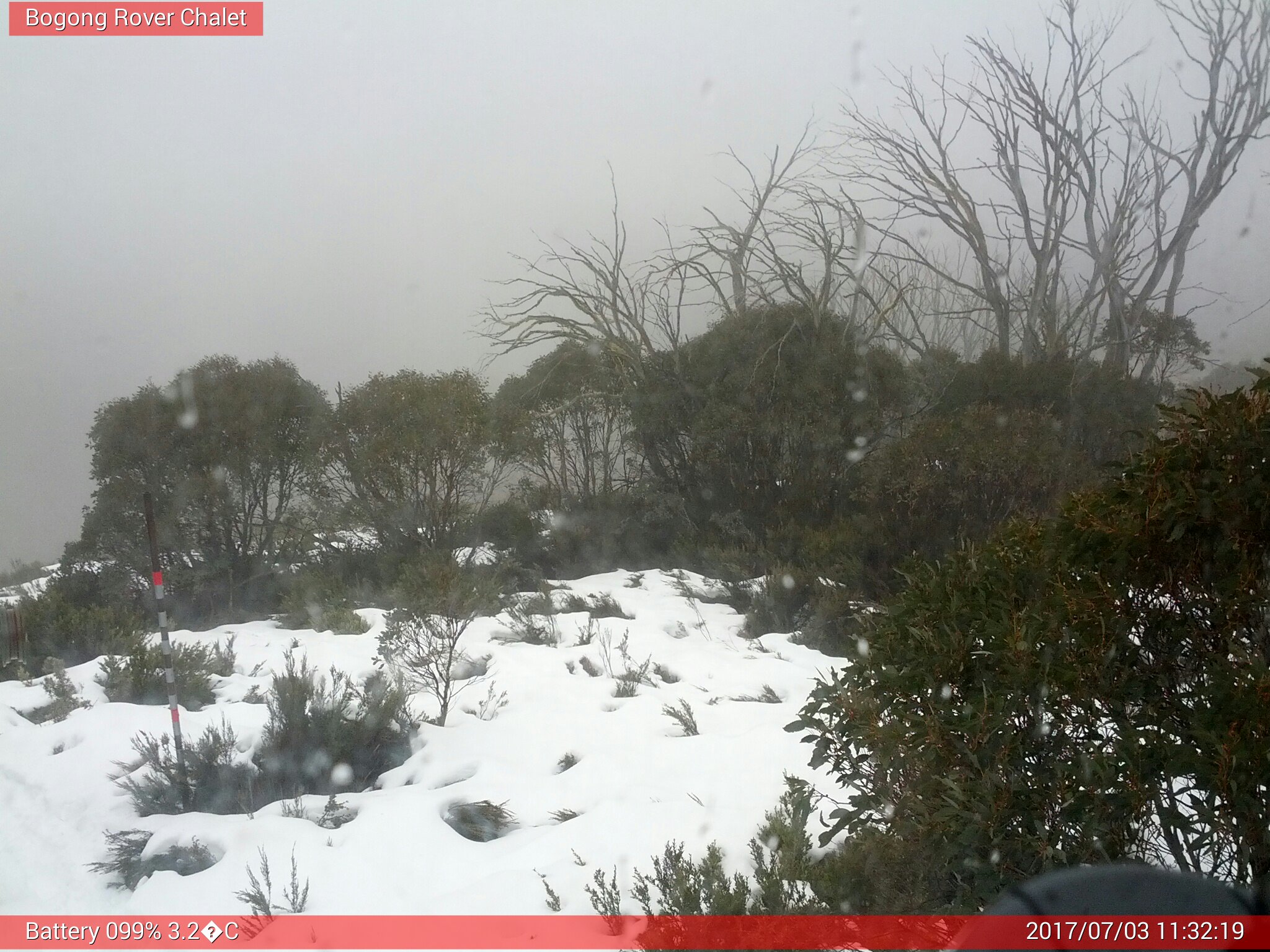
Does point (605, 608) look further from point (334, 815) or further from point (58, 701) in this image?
point (334, 815)

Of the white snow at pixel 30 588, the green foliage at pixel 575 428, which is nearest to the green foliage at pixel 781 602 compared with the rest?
the green foliage at pixel 575 428

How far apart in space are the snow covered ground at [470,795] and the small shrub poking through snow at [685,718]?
52 millimetres

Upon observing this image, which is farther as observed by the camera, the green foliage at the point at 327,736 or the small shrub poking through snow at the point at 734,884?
the green foliage at the point at 327,736

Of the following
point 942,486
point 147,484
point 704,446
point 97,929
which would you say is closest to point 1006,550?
point 97,929

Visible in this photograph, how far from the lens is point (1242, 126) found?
590 inches

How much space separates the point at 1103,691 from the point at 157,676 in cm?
645

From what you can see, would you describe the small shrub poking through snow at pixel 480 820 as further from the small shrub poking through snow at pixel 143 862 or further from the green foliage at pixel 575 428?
the green foliage at pixel 575 428

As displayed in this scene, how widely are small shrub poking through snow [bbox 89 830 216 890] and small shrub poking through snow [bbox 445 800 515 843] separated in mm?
1064

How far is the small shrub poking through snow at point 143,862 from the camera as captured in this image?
381cm

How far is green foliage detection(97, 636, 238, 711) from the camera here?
6242mm

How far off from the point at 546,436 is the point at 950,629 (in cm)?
1291

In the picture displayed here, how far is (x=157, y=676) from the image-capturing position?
643 cm

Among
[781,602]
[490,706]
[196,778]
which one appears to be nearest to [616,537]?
[781,602]

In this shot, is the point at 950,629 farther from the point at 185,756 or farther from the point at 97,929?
the point at 185,756
